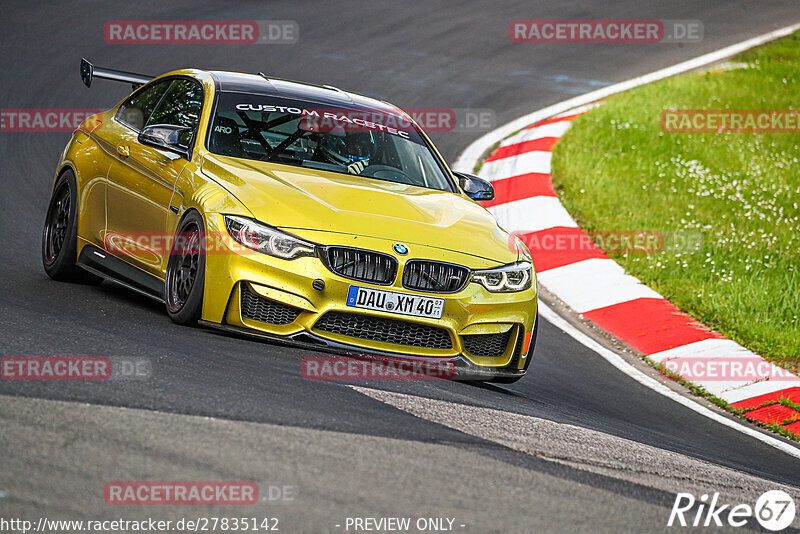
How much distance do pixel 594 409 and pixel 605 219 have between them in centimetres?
475

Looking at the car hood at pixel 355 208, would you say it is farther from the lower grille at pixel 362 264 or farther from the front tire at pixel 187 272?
the front tire at pixel 187 272

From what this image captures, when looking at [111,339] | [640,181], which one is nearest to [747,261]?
[640,181]

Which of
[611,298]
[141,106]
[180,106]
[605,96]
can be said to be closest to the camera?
[180,106]

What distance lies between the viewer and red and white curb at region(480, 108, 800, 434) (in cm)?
812

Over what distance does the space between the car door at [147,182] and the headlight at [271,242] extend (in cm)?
77

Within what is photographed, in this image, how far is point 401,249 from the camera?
6137 mm

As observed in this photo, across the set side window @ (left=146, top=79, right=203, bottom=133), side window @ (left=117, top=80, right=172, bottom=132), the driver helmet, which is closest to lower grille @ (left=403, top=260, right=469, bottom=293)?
the driver helmet

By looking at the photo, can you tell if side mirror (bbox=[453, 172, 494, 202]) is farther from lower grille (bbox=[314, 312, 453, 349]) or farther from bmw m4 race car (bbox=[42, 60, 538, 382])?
lower grille (bbox=[314, 312, 453, 349])

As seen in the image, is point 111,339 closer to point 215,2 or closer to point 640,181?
point 640,181

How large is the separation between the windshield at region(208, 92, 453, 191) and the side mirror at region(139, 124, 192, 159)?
0.17 m

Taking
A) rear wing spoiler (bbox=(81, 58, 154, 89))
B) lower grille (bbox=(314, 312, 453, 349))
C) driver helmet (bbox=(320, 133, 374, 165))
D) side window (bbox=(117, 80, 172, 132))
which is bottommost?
lower grille (bbox=(314, 312, 453, 349))

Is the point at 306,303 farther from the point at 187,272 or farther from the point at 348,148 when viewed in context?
the point at 348,148

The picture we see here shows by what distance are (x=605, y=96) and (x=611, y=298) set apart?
693 centimetres

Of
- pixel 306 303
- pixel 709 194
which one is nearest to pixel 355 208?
pixel 306 303
